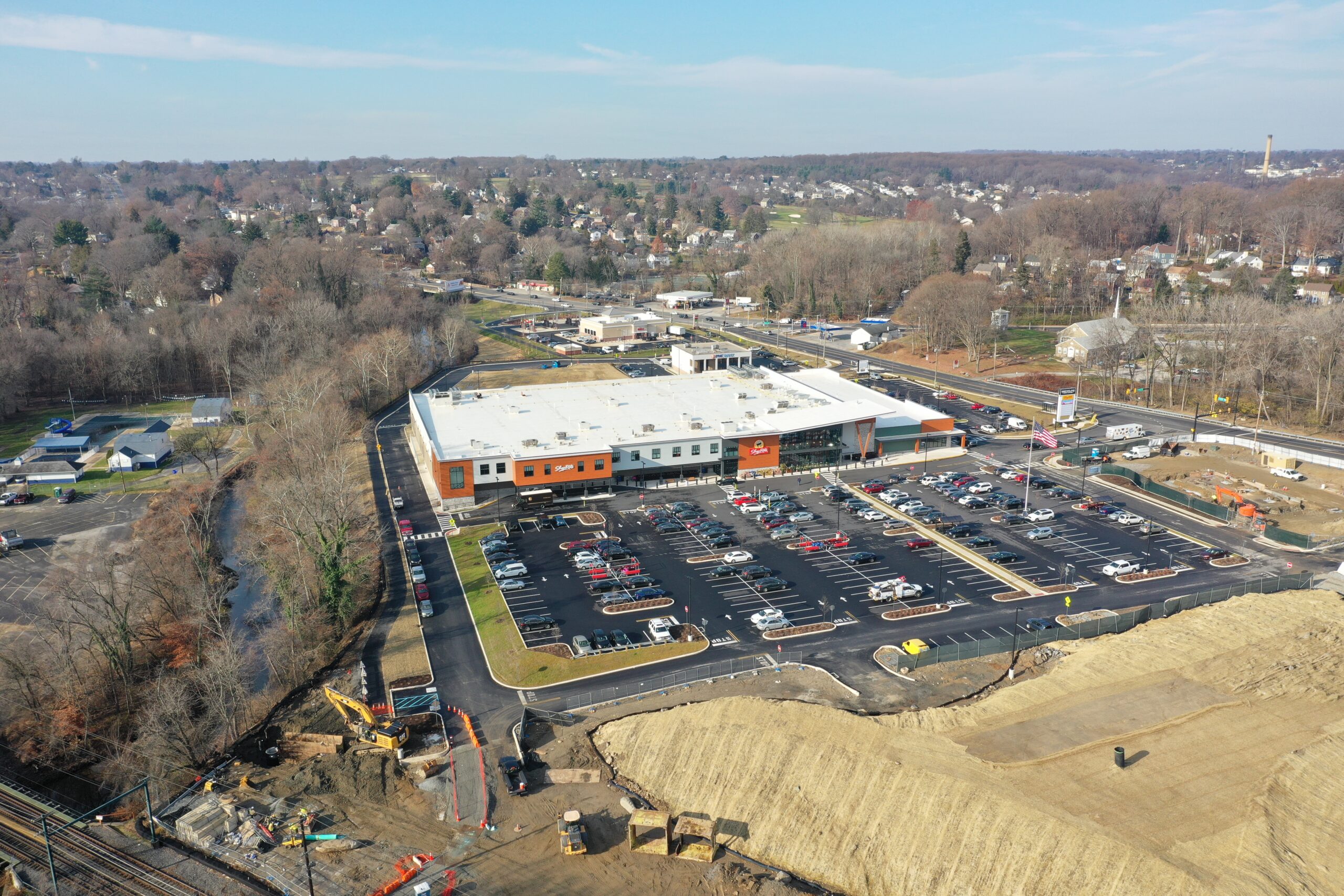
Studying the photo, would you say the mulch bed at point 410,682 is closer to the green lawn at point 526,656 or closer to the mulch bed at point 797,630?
the green lawn at point 526,656

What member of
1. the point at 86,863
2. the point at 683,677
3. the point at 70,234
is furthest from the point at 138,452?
the point at 70,234

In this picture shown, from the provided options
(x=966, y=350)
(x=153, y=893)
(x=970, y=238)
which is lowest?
(x=153, y=893)

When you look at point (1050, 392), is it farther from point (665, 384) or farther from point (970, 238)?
point (970, 238)

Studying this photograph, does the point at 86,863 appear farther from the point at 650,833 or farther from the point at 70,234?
the point at 70,234

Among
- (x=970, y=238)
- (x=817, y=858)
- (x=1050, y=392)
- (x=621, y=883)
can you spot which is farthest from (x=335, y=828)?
(x=970, y=238)

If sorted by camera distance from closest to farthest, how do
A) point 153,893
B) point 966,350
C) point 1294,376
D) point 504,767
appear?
point 153,893 < point 504,767 < point 1294,376 < point 966,350

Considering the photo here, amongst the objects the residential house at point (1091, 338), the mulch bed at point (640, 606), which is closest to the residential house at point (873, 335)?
the residential house at point (1091, 338)

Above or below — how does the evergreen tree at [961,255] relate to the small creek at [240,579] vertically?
above
